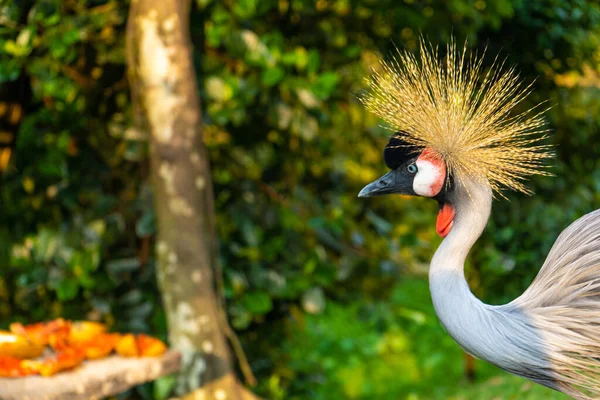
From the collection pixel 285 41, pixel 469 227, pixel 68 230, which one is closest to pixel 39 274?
pixel 68 230

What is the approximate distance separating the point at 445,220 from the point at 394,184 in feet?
0.47

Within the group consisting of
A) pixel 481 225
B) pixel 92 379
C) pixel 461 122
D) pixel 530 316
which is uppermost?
pixel 461 122

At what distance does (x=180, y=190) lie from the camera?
9.80 ft

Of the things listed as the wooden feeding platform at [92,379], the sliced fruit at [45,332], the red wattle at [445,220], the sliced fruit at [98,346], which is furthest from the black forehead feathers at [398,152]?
the sliced fruit at [45,332]

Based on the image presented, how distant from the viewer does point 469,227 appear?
1.87m

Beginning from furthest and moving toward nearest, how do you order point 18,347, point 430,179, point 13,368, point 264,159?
point 264,159 → point 18,347 → point 13,368 → point 430,179

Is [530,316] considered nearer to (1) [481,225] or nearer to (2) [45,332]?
(1) [481,225]

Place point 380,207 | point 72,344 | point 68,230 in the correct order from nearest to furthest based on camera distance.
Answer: point 72,344 → point 68,230 → point 380,207

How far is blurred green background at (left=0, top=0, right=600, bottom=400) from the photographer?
3.07m

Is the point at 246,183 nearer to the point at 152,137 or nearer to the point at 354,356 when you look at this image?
the point at 152,137

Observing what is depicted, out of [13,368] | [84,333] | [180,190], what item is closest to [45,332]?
[84,333]

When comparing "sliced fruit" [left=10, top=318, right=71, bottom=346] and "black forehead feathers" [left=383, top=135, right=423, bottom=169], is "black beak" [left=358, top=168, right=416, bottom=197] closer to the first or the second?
"black forehead feathers" [left=383, top=135, right=423, bottom=169]

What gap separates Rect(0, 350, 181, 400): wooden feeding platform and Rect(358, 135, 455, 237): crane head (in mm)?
912

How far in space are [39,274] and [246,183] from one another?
870 millimetres
